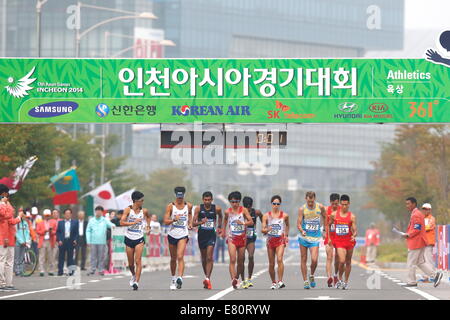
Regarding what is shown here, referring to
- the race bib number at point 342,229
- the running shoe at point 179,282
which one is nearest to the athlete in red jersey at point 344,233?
the race bib number at point 342,229

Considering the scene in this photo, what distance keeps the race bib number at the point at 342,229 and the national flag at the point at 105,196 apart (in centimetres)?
2026

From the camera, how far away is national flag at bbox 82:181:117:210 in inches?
1666

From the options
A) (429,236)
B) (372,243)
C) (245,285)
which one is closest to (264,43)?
(372,243)

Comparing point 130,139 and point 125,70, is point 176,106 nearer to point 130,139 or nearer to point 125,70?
point 125,70

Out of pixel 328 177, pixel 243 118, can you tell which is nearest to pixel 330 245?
pixel 243 118

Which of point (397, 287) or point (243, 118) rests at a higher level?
point (243, 118)

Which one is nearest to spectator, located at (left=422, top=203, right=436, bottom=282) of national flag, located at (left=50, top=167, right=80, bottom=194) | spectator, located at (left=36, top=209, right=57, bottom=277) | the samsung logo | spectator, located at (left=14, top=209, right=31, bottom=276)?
the samsung logo

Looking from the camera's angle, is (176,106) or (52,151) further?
(52,151)

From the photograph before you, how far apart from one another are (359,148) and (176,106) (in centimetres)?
16352

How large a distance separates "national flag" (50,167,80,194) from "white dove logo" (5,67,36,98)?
9.60 metres

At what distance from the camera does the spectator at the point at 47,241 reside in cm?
3319

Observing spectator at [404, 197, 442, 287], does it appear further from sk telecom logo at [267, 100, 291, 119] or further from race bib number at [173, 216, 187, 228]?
sk telecom logo at [267, 100, 291, 119]

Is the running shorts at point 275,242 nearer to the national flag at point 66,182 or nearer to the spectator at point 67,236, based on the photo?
the spectator at point 67,236

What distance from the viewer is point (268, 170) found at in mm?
171625
